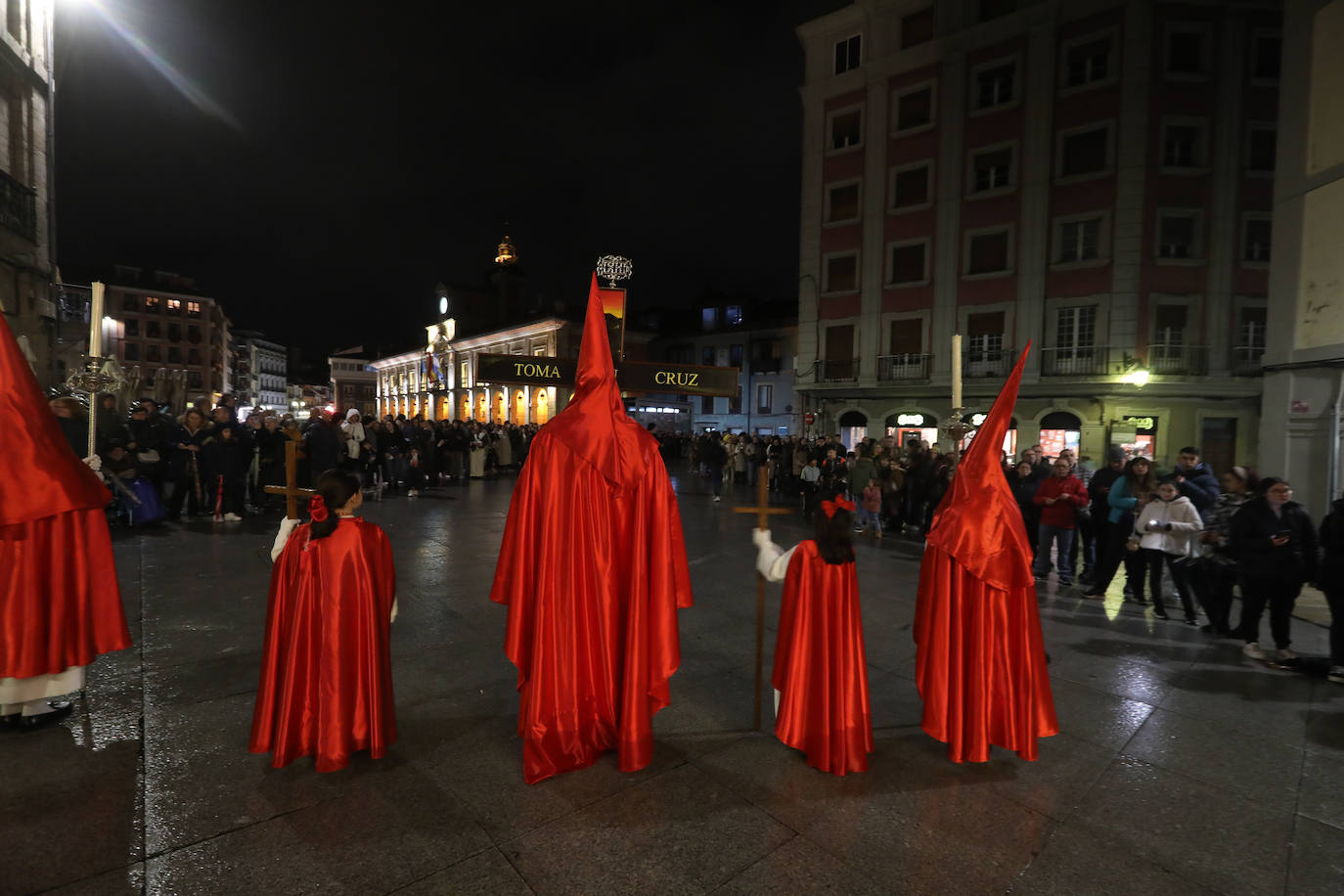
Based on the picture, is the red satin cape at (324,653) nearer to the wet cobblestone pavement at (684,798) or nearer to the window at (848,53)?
the wet cobblestone pavement at (684,798)

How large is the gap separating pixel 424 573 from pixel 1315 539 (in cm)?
852

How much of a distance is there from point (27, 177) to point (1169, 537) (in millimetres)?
21806

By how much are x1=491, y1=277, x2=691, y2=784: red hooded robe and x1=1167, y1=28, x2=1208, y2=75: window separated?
24.2 metres

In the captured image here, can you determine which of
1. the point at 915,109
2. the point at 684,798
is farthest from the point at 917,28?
the point at 684,798

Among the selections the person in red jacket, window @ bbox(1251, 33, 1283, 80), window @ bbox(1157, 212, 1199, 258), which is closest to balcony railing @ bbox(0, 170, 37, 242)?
the person in red jacket

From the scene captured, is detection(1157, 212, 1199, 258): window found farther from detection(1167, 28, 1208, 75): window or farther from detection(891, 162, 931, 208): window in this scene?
detection(891, 162, 931, 208): window

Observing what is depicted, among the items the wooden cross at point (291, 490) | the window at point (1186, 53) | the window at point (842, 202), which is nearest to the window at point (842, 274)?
the window at point (842, 202)

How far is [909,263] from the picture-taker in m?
22.9

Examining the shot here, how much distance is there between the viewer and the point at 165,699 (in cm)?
405

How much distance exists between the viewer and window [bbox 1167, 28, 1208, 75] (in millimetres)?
18875

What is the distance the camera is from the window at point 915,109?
72.9ft

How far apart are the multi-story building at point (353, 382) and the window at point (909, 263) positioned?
7559 cm

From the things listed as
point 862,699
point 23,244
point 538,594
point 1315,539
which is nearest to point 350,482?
point 538,594

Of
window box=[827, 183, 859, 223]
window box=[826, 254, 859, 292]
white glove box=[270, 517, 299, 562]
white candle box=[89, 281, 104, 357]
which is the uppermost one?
window box=[827, 183, 859, 223]
